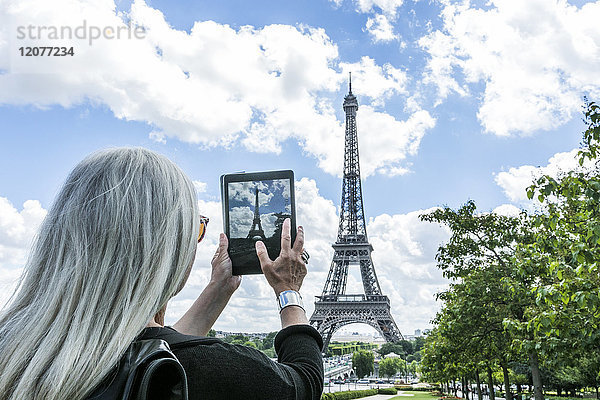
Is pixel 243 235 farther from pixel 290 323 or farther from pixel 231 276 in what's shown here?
pixel 290 323

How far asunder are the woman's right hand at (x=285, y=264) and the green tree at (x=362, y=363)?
87.7 m

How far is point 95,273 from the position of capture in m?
1.42

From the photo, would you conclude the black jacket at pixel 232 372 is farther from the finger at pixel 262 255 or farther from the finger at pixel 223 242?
the finger at pixel 223 242

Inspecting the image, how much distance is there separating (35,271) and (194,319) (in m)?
0.87

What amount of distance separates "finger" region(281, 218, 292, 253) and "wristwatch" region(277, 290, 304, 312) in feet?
0.52

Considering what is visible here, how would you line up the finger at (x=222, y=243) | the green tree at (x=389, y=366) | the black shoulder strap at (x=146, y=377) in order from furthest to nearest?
1. the green tree at (x=389, y=366)
2. the finger at (x=222, y=243)
3. the black shoulder strap at (x=146, y=377)

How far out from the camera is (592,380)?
30812 mm

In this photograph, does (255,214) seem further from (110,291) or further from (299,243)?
(110,291)

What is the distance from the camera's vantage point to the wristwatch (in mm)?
2011

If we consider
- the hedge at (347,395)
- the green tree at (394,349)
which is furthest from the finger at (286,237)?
the green tree at (394,349)

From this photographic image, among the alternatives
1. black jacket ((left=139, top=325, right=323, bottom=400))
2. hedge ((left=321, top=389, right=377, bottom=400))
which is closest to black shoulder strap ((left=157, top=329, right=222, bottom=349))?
black jacket ((left=139, top=325, right=323, bottom=400))

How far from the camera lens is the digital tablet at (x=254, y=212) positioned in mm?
2199

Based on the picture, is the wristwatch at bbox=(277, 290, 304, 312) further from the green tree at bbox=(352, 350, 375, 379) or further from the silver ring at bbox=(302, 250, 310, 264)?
the green tree at bbox=(352, 350, 375, 379)

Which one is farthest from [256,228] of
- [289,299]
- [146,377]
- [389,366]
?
[389,366]
